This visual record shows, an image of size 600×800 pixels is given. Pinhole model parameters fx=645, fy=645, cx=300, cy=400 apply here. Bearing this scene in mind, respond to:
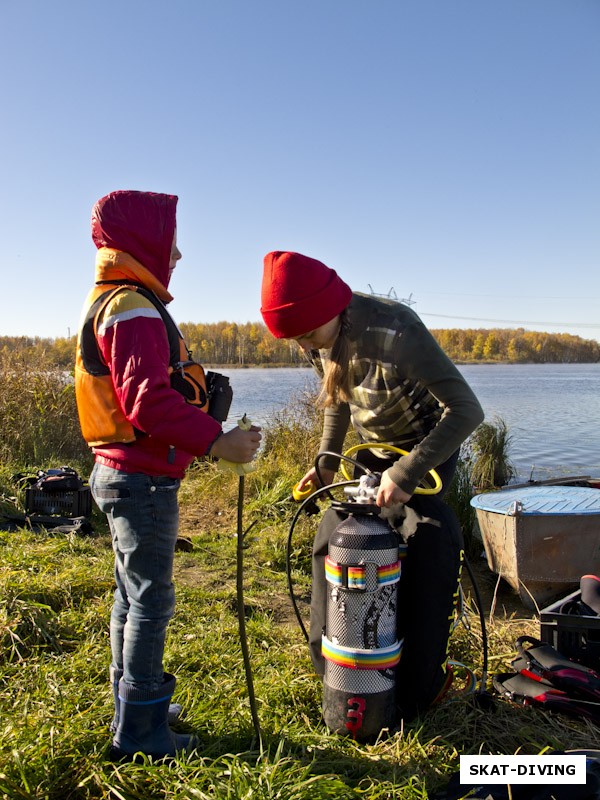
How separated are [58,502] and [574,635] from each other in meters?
4.43

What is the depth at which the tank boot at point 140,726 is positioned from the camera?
7.06 ft

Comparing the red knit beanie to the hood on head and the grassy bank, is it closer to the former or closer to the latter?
the hood on head

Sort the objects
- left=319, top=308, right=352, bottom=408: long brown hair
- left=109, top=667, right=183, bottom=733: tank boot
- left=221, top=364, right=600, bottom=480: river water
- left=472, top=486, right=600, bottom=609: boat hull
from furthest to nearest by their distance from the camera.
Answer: left=221, top=364, right=600, bottom=480: river water < left=472, top=486, right=600, bottom=609: boat hull < left=319, top=308, right=352, bottom=408: long brown hair < left=109, top=667, right=183, bottom=733: tank boot

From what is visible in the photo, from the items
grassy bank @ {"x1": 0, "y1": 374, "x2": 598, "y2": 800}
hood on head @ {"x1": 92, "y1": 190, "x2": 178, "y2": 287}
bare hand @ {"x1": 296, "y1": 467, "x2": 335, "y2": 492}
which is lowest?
grassy bank @ {"x1": 0, "y1": 374, "x2": 598, "y2": 800}

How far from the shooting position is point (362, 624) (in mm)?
2363

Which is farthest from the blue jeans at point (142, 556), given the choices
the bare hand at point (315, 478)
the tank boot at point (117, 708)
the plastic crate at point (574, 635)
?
the plastic crate at point (574, 635)

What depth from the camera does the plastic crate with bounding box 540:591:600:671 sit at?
295 centimetres

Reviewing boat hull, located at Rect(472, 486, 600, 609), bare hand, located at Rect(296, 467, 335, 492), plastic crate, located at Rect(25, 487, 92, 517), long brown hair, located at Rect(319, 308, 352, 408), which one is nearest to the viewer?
long brown hair, located at Rect(319, 308, 352, 408)

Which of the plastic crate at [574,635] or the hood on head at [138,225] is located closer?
the hood on head at [138,225]

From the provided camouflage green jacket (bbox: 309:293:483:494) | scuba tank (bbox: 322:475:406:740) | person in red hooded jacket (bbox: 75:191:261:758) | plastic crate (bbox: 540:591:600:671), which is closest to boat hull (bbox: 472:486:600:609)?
plastic crate (bbox: 540:591:600:671)

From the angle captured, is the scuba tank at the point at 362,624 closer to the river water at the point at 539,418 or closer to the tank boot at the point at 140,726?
the tank boot at the point at 140,726

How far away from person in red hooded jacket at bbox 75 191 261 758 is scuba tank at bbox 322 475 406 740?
1.83 feet

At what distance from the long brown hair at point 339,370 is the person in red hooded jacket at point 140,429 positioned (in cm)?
59

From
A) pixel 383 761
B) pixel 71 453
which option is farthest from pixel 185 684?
pixel 71 453
